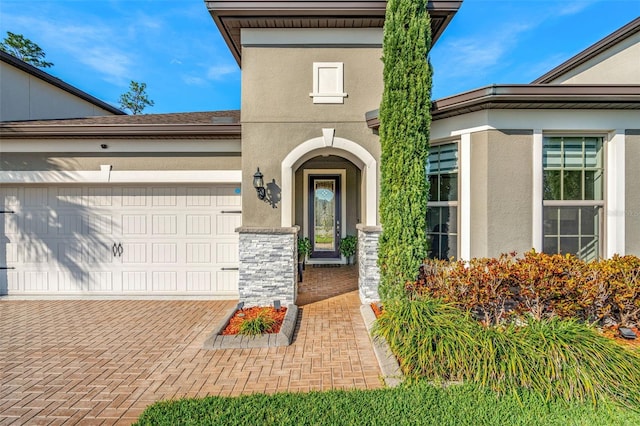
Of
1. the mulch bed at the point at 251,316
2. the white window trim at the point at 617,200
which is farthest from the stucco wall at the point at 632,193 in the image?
the mulch bed at the point at 251,316

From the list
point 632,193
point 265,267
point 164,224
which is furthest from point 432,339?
point 164,224

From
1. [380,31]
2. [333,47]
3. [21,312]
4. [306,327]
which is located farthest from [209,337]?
[380,31]

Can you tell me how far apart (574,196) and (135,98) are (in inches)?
1482

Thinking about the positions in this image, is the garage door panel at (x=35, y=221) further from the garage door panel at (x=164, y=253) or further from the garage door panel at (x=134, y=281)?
the garage door panel at (x=164, y=253)

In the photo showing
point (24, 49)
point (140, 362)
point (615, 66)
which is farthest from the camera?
point (24, 49)

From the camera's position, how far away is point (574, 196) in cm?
539

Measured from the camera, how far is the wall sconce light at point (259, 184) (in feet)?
20.5

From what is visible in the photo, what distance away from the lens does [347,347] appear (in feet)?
15.4

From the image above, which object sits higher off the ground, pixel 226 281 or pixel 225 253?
pixel 225 253

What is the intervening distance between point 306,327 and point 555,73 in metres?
10.9

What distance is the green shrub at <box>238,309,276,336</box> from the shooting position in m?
4.95

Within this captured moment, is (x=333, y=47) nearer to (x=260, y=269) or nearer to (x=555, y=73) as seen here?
(x=260, y=269)

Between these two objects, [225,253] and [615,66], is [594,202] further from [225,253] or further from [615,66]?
[225,253]

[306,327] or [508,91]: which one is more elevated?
[508,91]
